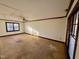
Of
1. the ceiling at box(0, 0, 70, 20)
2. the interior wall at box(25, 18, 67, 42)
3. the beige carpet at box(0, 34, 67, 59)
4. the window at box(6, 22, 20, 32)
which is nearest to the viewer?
the beige carpet at box(0, 34, 67, 59)

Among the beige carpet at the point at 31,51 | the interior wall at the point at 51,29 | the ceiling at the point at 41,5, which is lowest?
the beige carpet at the point at 31,51

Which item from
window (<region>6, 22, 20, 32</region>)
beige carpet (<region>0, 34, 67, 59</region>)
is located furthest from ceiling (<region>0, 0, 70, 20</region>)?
window (<region>6, 22, 20, 32</region>)

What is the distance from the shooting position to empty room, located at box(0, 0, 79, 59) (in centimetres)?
279

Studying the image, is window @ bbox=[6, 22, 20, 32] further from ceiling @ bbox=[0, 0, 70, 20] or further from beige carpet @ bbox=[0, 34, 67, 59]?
beige carpet @ bbox=[0, 34, 67, 59]

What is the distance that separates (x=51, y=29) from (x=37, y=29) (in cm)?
203

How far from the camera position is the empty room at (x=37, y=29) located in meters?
2.79

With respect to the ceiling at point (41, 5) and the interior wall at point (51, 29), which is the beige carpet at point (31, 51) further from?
the ceiling at point (41, 5)

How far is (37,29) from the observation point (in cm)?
670

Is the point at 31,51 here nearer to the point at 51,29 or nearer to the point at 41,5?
the point at 41,5

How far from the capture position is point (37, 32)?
264 inches

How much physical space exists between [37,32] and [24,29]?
291 cm

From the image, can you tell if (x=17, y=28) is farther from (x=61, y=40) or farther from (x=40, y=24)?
(x=61, y=40)

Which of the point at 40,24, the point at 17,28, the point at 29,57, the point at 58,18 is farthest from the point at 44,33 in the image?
the point at 17,28

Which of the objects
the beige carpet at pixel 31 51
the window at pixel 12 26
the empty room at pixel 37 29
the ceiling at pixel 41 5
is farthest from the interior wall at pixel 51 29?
the window at pixel 12 26
